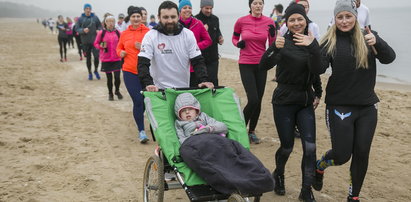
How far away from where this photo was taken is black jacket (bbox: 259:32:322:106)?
12.6 ft

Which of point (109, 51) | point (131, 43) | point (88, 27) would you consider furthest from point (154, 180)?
point (88, 27)

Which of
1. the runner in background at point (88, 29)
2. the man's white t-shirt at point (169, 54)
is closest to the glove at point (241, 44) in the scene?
the man's white t-shirt at point (169, 54)

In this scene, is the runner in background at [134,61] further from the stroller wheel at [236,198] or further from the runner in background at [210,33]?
the stroller wheel at [236,198]

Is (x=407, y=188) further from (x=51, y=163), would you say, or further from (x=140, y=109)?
(x=51, y=163)

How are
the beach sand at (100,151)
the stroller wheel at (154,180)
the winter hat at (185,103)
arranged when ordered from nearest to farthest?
the stroller wheel at (154,180) → the winter hat at (185,103) → the beach sand at (100,151)

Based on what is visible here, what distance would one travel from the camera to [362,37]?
360cm

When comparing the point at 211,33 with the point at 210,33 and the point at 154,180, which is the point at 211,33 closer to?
the point at 210,33

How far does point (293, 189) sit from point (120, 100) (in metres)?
5.79

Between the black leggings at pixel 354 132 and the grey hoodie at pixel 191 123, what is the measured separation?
1.08m

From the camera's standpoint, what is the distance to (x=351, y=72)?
3.60m

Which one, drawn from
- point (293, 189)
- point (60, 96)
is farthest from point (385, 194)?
point (60, 96)

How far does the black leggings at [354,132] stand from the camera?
11.9 ft

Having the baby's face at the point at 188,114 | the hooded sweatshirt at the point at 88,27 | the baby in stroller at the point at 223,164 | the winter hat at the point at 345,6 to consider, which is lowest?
the baby in stroller at the point at 223,164

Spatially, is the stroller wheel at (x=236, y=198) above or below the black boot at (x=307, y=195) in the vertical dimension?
above
